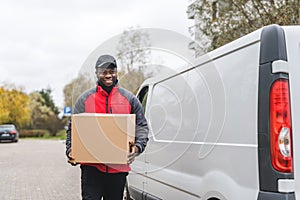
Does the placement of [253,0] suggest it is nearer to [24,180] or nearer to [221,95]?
[24,180]

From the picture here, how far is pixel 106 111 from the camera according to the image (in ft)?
13.8

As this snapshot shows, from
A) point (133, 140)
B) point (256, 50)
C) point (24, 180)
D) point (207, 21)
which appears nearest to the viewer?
point (256, 50)

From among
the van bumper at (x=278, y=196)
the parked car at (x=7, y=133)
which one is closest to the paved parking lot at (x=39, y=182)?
the van bumper at (x=278, y=196)

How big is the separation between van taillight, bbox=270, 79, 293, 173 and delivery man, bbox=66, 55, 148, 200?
142 centimetres

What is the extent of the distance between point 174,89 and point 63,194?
4.93 metres

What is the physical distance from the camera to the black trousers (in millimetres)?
4199

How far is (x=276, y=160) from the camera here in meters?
3.14

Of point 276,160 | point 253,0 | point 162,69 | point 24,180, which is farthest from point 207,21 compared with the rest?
point 276,160

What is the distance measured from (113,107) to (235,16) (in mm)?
9460

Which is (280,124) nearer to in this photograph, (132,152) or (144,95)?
(132,152)

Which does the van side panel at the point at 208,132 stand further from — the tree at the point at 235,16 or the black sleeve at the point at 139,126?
the tree at the point at 235,16

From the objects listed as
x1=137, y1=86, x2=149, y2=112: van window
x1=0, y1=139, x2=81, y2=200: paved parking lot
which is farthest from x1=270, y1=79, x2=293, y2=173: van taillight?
x1=0, y1=139, x2=81, y2=200: paved parking lot

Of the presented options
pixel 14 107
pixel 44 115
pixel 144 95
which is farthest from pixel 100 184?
pixel 44 115

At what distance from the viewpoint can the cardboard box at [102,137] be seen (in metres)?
3.98
